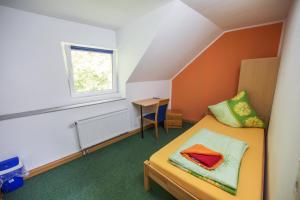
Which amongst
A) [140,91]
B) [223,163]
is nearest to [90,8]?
[140,91]

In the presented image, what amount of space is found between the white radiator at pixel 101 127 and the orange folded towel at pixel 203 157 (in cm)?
154

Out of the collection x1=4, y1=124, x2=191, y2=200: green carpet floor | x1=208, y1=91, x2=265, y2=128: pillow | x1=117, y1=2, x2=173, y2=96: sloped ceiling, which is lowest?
x1=4, y1=124, x2=191, y2=200: green carpet floor

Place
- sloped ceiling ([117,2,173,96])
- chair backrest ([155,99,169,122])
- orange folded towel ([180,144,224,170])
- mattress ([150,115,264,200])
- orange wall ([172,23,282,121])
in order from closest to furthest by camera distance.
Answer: mattress ([150,115,264,200])
orange folded towel ([180,144,224,170])
sloped ceiling ([117,2,173,96])
orange wall ([172,23,282,121])
chair backrest ([155,99,169,122])

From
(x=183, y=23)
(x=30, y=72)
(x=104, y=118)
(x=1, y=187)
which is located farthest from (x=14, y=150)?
(x=183, y=23)

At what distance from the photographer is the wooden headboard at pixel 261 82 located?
2.10 meters

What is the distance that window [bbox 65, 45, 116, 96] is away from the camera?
218cm

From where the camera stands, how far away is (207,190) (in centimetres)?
106

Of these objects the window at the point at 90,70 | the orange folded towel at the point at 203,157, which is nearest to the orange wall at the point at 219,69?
the window at the point at 90,70

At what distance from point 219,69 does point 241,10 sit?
4.27ft

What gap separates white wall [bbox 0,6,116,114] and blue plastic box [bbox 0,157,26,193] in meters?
0.64

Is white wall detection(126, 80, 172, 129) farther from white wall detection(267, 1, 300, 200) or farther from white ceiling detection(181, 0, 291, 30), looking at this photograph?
white wall detection(267, 1, 300, 200)

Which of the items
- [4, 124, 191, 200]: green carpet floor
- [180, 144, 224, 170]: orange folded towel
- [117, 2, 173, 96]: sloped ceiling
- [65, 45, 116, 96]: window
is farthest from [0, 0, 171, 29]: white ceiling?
[4, 124, 191, 200]: green carpet floor

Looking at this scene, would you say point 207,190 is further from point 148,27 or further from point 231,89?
point 231,89

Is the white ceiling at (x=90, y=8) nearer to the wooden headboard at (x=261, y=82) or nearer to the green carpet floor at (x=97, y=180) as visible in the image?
the wooden headboard at (x=261, y=82)
